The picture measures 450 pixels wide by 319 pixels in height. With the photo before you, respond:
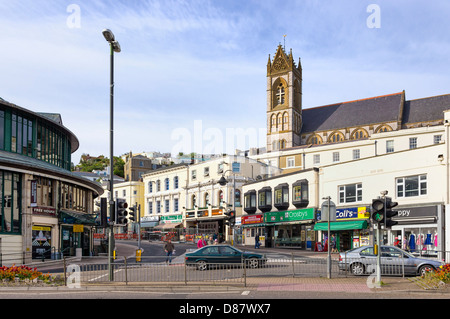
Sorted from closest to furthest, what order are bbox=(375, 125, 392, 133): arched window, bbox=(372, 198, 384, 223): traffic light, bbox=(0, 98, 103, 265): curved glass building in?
bbox=(372, 198, 384, 223): traffic light < bbox=(0, 98, 103, 265): curved glass building < bbox=(375, 125, 392, 133): arched window

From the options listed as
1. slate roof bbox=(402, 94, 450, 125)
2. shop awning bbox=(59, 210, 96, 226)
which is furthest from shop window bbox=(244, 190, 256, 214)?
slate roof bbox=(402, 94, 450, 125)

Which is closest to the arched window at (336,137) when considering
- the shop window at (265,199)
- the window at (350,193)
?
the shop window at (265,199)

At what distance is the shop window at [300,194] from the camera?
4650cm

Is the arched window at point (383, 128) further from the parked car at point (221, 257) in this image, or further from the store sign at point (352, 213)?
the parked car at point (221, 257)

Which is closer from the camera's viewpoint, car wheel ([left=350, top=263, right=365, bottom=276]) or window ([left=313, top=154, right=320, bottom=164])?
car wheel ([left=350, top=263, right=365, bottom=276])

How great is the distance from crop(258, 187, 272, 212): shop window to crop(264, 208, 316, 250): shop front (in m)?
0.74

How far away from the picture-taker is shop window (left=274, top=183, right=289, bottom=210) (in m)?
49.8

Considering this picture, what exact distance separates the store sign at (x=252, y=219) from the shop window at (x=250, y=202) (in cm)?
69

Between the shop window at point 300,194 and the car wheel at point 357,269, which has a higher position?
the shop window at point 300,194

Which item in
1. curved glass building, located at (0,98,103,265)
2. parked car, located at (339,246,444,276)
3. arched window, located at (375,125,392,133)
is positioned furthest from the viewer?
arched window, located at (375,125,392,133)

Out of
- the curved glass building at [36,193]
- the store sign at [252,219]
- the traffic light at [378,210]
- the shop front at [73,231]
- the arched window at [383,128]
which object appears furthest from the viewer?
the arched window at [383,128]

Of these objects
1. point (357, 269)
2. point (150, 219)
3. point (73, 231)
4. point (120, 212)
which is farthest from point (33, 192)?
point (150, 219)

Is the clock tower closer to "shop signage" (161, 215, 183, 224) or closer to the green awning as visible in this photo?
"shop signage" (161, 215, 183, 224)
